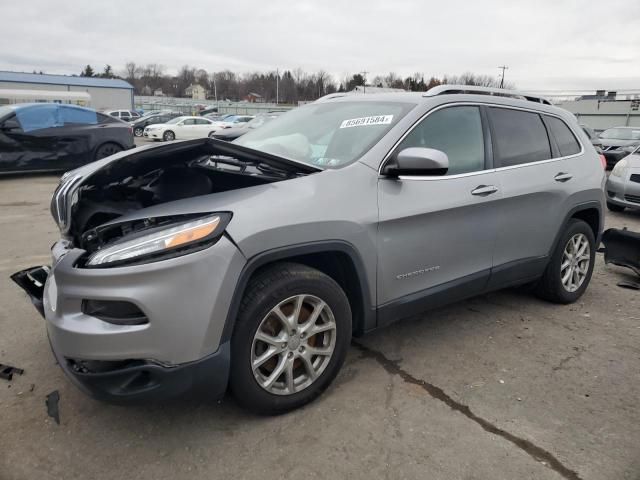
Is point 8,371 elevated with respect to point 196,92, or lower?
lower

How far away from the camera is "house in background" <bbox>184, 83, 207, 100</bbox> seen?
313ft

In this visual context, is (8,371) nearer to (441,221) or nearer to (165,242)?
(165,242)

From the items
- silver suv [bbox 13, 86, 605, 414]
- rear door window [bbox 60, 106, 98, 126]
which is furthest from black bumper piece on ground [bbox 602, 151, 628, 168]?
rear door window [bbox 60, 106, 98, 126]

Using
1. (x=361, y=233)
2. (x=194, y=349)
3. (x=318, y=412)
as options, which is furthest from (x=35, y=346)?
(x=361, y=233)

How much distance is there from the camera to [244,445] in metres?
2.33

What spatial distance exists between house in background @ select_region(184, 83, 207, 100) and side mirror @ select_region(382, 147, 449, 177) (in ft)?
326

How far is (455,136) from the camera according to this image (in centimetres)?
322

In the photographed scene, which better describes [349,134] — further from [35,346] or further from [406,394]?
[35,346]

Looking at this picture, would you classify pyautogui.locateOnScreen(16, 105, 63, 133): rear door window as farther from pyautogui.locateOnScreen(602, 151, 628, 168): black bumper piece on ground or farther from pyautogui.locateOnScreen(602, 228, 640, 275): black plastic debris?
pyautogui.locateOnScreen(602, 151, 628, 168): black bumper piece on ground

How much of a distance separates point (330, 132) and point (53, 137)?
31.4ft

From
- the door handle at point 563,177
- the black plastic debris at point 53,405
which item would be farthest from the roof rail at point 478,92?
the black plastic debris at point 53,405

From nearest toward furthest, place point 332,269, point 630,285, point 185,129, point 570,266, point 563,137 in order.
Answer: point 332,269 → point 563,137 → point 570,266 → point 630,285 → point 185,129

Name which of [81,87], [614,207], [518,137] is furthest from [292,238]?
[81,87]

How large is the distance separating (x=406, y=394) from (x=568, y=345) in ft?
4.86
